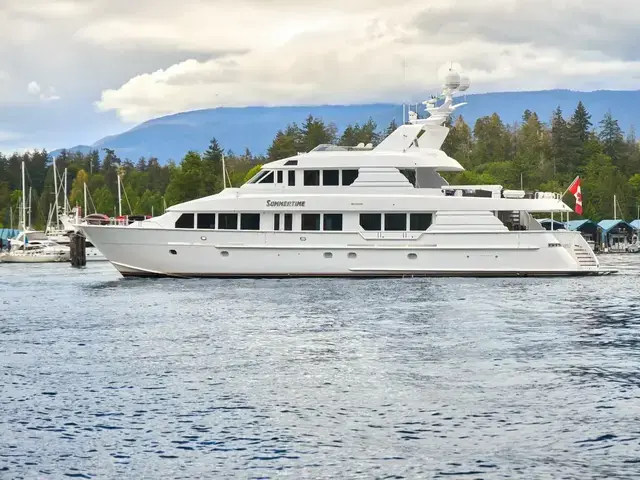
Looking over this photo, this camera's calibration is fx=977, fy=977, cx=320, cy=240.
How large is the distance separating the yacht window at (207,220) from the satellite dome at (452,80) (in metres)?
11.8

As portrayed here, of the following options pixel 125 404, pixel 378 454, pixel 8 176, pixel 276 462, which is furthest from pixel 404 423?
pixel 8 176

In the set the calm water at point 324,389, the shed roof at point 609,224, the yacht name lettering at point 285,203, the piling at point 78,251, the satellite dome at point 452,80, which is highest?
the satellite dome at point 452,80

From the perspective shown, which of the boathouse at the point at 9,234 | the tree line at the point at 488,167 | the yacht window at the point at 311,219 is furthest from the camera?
the boathouse at the point at 9,234

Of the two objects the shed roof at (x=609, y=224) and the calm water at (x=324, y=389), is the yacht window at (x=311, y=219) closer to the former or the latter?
the calm water at (x=324, y=389)

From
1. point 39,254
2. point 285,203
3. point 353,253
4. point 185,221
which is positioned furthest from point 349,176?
point 39,254

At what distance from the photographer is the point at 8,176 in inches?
6033

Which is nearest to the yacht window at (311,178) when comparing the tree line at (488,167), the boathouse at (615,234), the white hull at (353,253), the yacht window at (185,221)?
the white hull at (353,253)

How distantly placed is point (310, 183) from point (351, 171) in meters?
1.72

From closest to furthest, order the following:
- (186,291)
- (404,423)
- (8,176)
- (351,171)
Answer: (404,423) → (186,291) → (351,171) → (8,176)

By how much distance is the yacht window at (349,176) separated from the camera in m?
39.1

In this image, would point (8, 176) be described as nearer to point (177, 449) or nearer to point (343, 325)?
point (343, 325)

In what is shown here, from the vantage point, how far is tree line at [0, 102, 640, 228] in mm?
100812

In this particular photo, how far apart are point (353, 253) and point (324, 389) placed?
21.0m

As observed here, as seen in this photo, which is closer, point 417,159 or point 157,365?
point 157,365
